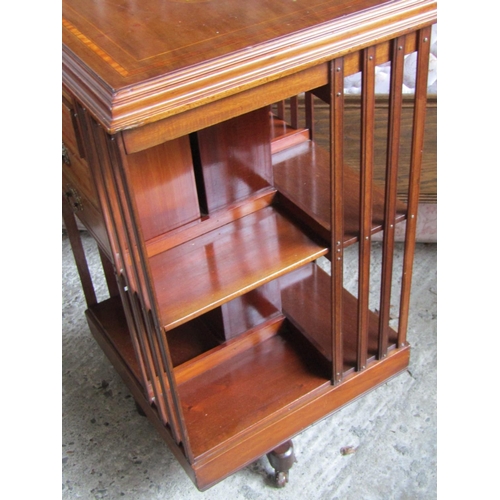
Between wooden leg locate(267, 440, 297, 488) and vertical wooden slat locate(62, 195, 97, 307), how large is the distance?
1.83ft

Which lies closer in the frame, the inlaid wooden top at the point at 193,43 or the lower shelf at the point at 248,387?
the inlaid wooden top at the point at 193,43

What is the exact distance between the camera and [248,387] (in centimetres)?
140

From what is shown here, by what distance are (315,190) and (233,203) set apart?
159mm

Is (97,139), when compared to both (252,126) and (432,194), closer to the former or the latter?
(252,126)

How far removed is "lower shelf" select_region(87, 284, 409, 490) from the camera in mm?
1325

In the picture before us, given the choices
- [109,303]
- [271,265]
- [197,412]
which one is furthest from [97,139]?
[109,303]

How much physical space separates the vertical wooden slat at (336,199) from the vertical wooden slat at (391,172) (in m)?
0.09

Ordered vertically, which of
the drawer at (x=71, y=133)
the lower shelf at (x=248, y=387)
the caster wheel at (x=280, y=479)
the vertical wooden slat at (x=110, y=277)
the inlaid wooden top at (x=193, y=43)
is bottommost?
the caster wheel at (x=280, y=479)

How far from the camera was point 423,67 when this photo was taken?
3.65 feet

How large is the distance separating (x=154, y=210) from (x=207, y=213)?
0.36ft

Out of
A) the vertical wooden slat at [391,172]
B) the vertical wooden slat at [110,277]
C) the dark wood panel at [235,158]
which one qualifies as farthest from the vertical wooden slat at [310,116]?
the vertical wooden slat at [110,277]

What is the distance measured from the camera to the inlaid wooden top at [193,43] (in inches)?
34.9

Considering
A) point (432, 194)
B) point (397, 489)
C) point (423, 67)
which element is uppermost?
point (423, 67)

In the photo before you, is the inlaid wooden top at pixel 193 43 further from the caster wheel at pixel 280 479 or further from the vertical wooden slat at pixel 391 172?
the caster wheel at pixel 280 479
